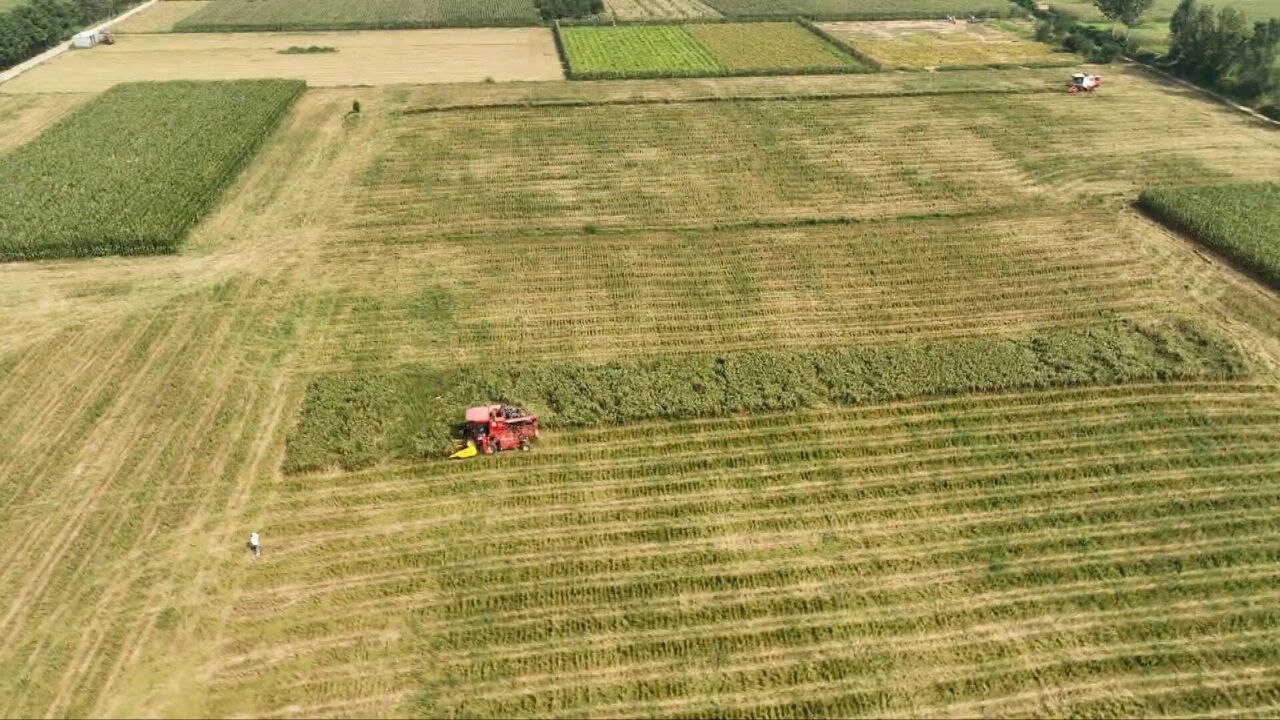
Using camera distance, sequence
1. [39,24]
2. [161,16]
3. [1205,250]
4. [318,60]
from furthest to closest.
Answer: [161,16]
[39,24]
[318,60]
[1205,250]

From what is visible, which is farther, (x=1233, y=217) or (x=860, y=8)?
(x=860, y=8)

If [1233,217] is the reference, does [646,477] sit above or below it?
below

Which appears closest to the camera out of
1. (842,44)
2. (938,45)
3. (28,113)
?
(28,113)

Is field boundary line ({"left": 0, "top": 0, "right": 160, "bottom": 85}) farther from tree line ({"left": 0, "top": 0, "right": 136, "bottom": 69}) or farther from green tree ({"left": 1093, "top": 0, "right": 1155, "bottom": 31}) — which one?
green tree ({"left": 1093, "top": 0, "right": 1155, "bottom": 31})

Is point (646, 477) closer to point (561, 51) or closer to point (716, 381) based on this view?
point (716, 381)

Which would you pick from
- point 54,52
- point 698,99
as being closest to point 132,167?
point 698,99

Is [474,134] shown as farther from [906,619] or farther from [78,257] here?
[906,619]

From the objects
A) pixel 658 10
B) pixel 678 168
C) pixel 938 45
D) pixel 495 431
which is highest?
pixel 658 10

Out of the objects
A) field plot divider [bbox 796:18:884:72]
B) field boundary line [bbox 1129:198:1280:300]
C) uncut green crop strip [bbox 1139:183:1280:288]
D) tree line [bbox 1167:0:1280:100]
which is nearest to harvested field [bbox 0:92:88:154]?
field plot divider [bbox 796:18:884:72]
